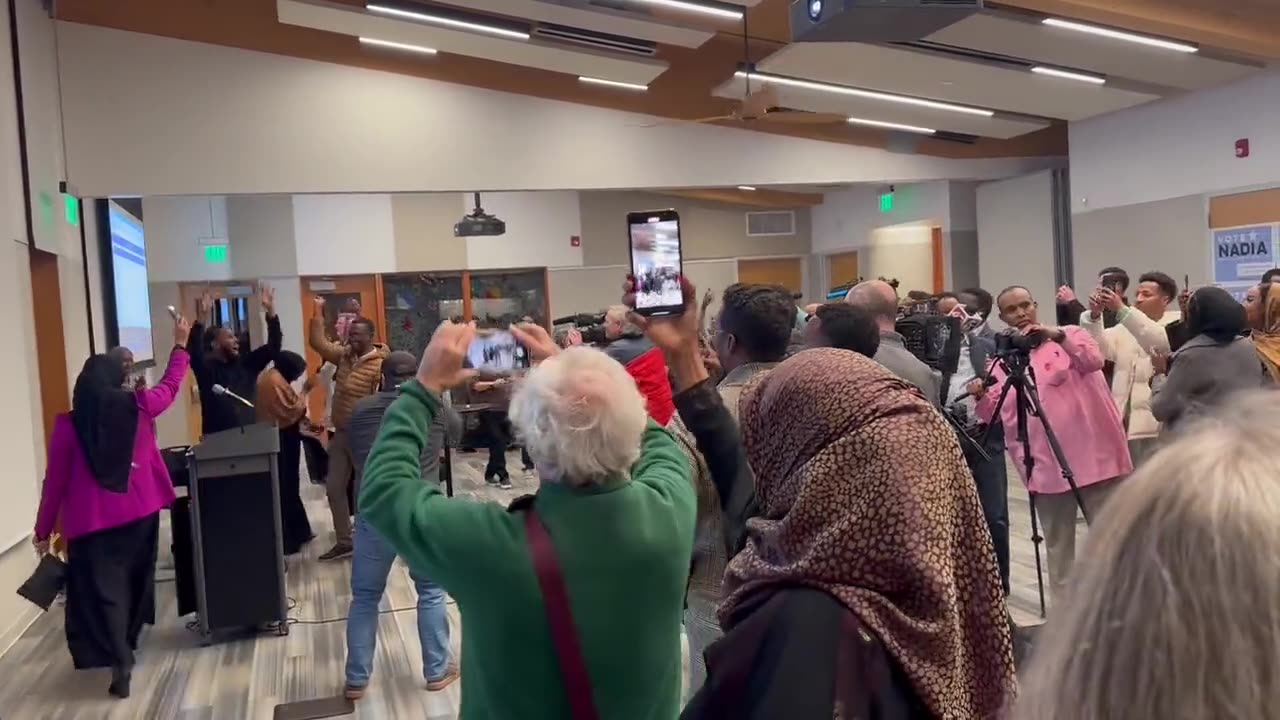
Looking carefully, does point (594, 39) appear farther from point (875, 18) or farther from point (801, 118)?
point (875, 18)

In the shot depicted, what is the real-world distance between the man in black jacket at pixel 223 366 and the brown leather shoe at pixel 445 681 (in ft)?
8.37

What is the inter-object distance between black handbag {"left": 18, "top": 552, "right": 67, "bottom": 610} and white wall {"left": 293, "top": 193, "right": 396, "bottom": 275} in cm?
689

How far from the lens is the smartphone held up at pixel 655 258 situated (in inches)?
101

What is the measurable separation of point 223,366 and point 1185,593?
20.1 ft

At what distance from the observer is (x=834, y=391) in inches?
50.4

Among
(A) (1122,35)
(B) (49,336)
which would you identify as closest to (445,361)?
(B) (49,336)

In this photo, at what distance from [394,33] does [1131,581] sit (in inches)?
259

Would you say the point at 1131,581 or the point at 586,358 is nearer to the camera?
the point at 1131,581

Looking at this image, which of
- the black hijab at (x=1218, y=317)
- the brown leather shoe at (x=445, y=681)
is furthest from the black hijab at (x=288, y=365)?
the black hijab at (x=1218, y=317)

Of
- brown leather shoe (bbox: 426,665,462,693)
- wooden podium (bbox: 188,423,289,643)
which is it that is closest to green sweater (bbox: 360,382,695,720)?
brown leather shoe (bbox: 426,665,462,693)

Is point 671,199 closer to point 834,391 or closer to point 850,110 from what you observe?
point 850,110

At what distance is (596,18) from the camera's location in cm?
596

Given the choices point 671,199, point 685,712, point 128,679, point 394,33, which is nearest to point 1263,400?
point 685,712

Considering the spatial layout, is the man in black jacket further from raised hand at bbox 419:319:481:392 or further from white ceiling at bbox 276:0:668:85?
raised hand at bbox 419:319:481:392
